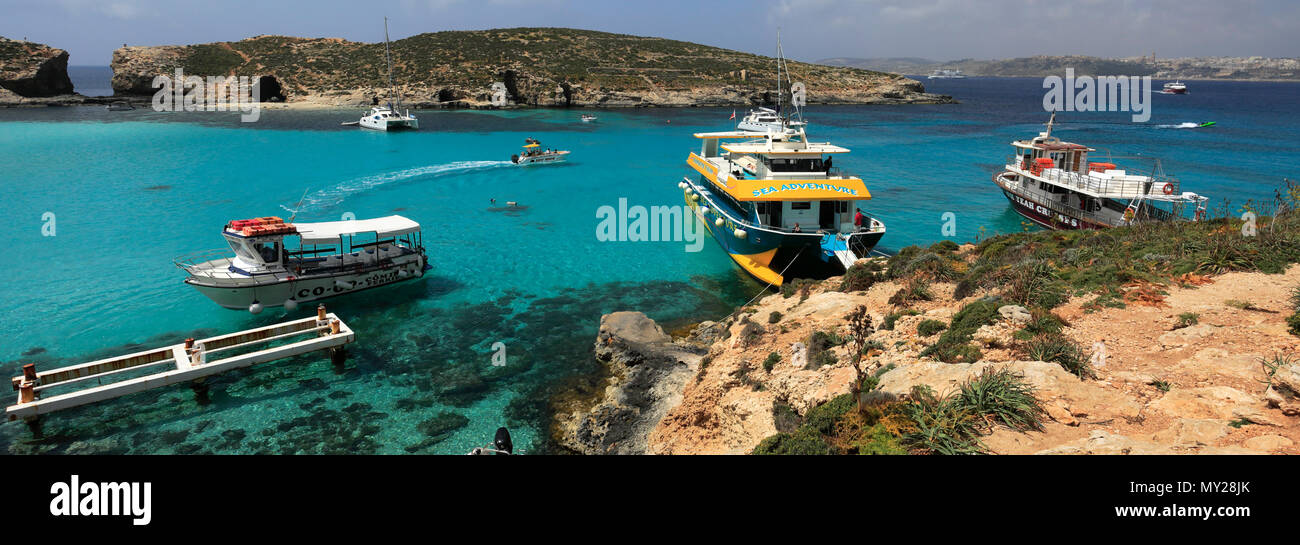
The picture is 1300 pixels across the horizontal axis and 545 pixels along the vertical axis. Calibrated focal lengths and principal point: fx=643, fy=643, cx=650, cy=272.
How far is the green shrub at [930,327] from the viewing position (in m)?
13.7

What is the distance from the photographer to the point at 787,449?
32.0ft

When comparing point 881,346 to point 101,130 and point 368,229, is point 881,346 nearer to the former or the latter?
point 368,229

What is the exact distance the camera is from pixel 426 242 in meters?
32.3

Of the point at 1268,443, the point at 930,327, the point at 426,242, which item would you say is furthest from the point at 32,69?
the point at 1268,443

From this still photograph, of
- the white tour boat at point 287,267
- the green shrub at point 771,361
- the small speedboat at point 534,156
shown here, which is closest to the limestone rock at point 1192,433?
the green shrub at point 771,361

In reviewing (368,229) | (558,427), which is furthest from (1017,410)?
(368,229)

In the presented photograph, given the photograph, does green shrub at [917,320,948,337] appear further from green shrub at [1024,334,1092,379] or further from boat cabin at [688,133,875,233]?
boat cabin at [688,133,875,233]

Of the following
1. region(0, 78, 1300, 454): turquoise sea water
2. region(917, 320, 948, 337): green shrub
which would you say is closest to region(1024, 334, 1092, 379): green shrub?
region(917, 320, 948, 337): green shrub

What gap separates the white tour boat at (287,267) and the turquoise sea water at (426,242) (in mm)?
664

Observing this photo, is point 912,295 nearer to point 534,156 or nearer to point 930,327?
point 930,327

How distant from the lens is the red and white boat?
3042cm

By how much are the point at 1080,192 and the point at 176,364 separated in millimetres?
38954

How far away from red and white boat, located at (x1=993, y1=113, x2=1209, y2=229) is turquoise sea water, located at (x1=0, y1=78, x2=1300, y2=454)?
207cm

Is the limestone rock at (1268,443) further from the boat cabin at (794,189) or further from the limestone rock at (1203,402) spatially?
the boat cabin at (794,189)
